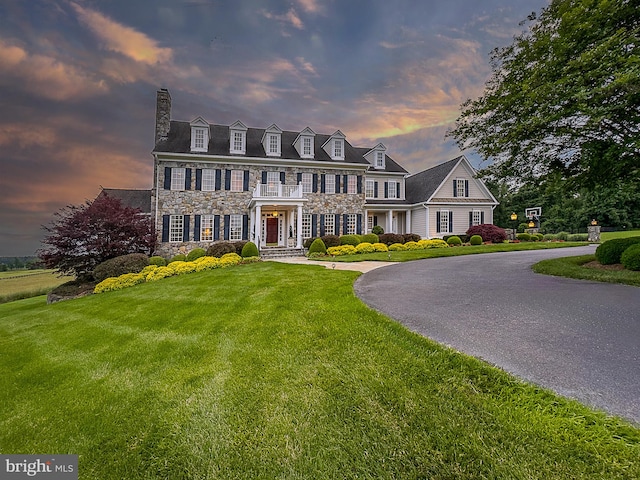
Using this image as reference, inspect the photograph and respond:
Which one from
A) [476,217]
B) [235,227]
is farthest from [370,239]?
[476,217]

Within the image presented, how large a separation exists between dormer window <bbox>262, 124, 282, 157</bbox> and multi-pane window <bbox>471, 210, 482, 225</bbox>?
16548 mm

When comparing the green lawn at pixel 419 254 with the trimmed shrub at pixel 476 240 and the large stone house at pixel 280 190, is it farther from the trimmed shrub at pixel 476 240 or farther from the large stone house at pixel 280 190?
the large stone house at pixel 280 190

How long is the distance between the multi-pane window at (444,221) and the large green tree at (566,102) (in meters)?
13.1

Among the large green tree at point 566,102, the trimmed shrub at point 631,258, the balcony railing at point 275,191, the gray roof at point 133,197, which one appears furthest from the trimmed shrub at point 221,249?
the trimmed shrub at point 631,258

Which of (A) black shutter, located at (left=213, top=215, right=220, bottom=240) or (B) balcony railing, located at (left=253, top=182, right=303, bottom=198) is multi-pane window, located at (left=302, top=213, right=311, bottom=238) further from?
(A) black shutter, located at (left=213, top=215, right=220, bottom=240)

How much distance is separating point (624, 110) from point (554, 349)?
7.13 m

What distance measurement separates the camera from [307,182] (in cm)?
1991

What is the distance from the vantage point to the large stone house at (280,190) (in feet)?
58.0

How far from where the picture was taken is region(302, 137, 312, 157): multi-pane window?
65.9 ft

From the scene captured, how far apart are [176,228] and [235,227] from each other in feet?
11.9

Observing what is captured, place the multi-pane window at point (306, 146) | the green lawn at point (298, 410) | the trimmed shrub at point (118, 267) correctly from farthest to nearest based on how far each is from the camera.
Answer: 1. the multi-pane window at point (306, 146)
2. the trimmed shrub at point (118, 267)
3. the green lawn at point (298, 410)

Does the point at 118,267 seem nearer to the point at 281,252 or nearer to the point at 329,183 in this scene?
the point at 281,252

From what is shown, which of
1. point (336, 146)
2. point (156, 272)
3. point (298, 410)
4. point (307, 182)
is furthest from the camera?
point (336, 146)

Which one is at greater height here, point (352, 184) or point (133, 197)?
point (352, 184)
